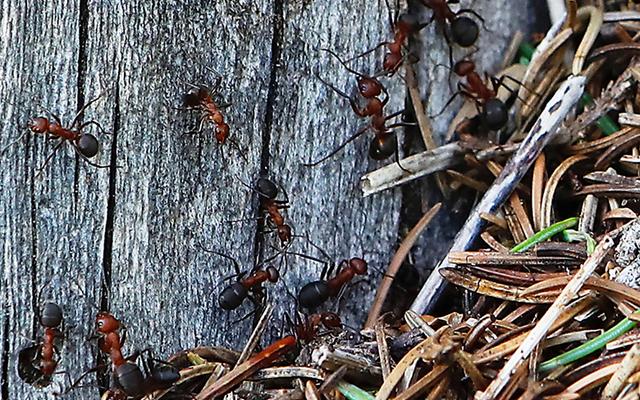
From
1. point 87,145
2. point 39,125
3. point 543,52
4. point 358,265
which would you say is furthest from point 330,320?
point 543,52

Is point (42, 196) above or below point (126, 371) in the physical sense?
above

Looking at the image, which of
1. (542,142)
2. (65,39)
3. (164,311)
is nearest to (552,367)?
(542,142)

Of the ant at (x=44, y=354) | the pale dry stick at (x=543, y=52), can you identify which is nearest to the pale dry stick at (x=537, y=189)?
the pale dry stick at (x=543, y=52)

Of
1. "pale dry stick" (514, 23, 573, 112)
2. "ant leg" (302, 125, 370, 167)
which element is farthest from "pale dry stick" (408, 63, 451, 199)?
"pale dry stick" (514, 23, 573, 112)

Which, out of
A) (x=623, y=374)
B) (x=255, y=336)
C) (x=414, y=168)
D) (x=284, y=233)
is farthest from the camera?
(x=414, y=168)

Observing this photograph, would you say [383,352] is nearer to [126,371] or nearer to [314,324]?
[314,324]

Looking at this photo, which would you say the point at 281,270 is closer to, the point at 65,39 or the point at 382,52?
the point at 382,52
